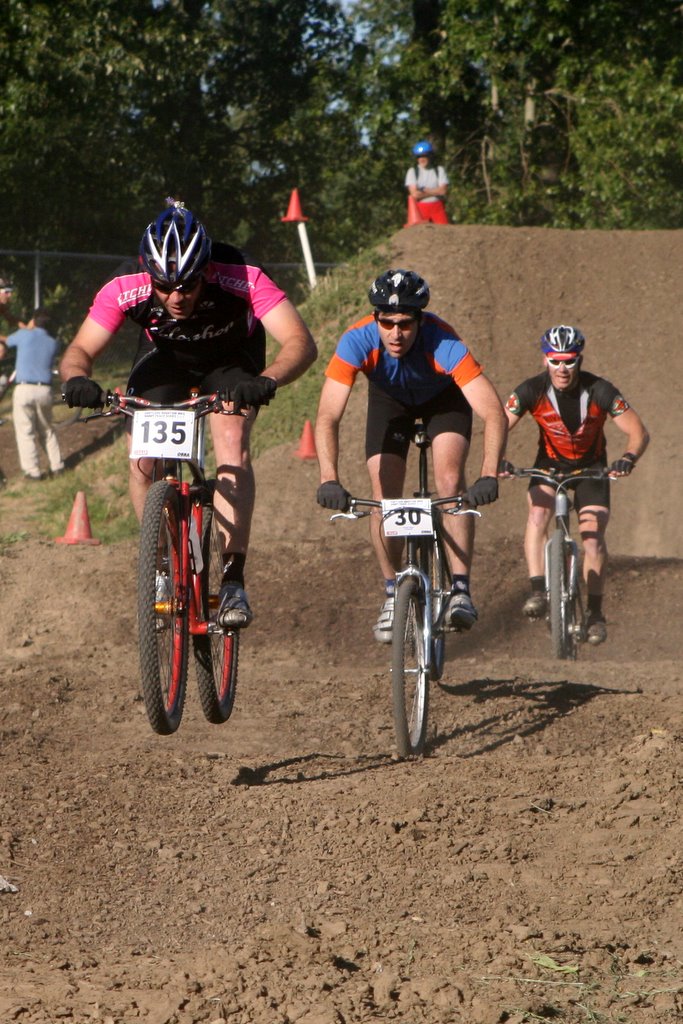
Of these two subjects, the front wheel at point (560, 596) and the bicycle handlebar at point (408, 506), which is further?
the front wheel at point (560, 596)

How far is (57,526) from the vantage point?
14609 mm

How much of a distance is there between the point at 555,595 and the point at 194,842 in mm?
4604

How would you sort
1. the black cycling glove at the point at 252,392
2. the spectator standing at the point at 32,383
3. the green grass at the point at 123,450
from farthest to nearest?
1. the spectator standing at the point at 32,383
2. the green grass at the point at 123,450
3. the black cycling glove at the point at 252,392

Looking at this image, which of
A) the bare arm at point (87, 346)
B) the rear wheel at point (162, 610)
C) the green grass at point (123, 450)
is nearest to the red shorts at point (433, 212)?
the green grass at point (123, 450)

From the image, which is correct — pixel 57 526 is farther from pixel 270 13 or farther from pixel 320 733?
pixel 270 13

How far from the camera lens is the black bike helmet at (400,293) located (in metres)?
7.31

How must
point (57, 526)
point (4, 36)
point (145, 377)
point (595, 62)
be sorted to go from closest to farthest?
point (145, 377) → point (57, 526) → point (4, 36) → point (595, 62)

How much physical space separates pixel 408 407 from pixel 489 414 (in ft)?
2.41

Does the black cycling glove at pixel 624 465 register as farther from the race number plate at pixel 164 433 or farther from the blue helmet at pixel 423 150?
the blue helmet at pixel 423 150

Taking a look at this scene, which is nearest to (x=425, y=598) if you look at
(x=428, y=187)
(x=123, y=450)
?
(x=123, y=450)

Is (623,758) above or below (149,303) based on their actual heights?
below

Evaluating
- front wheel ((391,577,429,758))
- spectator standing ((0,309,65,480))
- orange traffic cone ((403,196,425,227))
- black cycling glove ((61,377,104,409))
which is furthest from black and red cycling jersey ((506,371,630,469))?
orange traffic cone ((403,196,425,227))

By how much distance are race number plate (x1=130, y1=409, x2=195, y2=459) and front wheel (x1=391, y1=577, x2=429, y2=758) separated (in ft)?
5.66

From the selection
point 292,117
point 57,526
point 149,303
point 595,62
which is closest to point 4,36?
point 292,117
